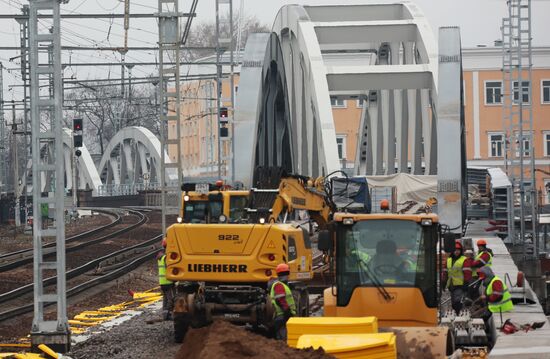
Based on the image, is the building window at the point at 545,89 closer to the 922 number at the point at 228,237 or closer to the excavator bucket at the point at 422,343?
the 922 number at the point at 228,237

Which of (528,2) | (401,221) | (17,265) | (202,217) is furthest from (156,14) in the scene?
Result: (401,221)

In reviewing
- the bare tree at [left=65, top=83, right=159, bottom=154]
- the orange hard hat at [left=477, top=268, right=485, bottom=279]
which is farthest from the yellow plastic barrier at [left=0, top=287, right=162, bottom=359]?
the bare tree at [left=65, top=83, right=159, bottom=154]

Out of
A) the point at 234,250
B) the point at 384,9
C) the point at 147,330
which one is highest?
the point at 384,9

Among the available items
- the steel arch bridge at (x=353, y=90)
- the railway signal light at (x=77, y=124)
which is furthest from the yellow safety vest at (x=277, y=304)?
the railway signal light at (x=77, y=124)

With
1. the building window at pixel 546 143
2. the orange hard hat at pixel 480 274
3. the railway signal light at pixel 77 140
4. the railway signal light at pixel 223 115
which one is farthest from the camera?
the building window at pixel 546 143

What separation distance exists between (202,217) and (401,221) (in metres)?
7.20

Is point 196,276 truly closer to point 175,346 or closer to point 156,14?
point 175,346

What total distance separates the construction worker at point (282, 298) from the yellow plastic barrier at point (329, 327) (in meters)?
3.22

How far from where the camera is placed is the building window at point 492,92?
8094 centimetres

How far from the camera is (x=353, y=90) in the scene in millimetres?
42312

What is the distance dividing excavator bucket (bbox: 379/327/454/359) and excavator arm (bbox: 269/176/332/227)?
7.84m

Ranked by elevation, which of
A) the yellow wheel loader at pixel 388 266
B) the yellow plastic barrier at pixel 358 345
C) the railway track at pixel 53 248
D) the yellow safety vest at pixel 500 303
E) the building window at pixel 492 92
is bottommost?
the railway track at pixel 53 248

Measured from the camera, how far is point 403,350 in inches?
552

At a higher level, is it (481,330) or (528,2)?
(528,2)
